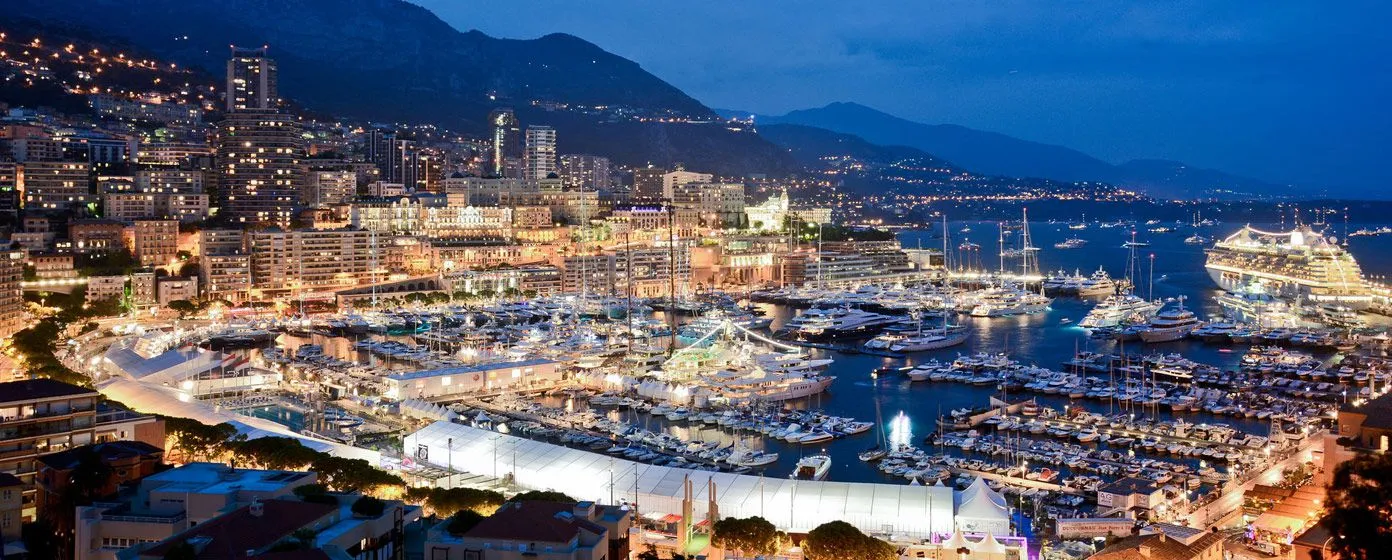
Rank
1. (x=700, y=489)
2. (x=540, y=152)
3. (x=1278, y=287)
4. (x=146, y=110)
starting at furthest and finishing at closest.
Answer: (x=540, y=152) → (x=146, y=110) → (x=1278, y=287) → (x=700, y=489)

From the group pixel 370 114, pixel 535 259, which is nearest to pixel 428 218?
pixel 535 259

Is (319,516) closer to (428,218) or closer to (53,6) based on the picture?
(428,218)

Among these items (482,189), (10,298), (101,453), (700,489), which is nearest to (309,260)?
(10,298)

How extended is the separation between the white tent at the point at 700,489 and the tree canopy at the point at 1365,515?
477cm

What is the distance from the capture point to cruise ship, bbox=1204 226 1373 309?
1480 inches

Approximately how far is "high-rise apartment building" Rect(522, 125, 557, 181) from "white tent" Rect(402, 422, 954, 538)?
Result: 5377 cm

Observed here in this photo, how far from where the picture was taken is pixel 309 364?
2444cm

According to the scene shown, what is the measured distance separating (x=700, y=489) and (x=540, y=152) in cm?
5732

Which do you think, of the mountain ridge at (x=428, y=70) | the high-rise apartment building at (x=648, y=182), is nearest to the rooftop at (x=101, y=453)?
the high-rise apartment building at (x=648, y=182)

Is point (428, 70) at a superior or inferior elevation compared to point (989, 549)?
superior

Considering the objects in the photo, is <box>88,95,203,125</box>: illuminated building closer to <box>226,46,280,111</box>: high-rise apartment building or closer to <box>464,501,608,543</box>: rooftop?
<box>226,46,280,111</box>: high-rise apartment building

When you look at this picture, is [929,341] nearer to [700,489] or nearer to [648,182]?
[700,489]

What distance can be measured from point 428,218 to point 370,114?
3440 centimetres

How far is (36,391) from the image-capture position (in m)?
12.0
